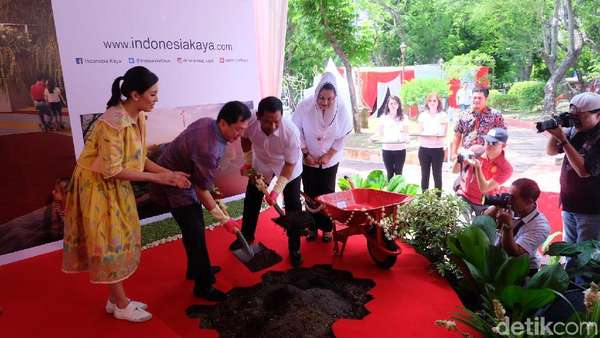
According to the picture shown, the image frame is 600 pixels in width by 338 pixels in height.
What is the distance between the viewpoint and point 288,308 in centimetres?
239

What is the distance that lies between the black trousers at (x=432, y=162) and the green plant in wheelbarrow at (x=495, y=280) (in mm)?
1480

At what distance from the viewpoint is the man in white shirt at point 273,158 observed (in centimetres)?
279

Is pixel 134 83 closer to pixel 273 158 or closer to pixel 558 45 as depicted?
pixel 273 158

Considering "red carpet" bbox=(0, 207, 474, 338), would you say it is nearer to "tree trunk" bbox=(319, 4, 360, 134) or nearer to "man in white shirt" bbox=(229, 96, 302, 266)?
"man in white shirt" bbox=(229, 96, 302, 266)

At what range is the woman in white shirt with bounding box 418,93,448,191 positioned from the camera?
4102mm

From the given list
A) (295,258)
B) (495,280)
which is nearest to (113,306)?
(295,258)

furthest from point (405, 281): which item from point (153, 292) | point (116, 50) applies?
point (116, 50)

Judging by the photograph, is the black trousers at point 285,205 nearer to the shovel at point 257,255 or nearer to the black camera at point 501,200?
the shovel at point 257,255

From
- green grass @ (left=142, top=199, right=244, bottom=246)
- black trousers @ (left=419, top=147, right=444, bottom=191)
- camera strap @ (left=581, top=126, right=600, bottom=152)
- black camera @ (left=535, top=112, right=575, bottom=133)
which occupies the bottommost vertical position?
green grass @ (left=142, top=199, right=244, bottom=246)

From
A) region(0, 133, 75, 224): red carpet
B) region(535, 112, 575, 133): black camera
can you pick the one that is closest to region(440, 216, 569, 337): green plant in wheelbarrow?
region(535, 112, 575, 133): black camera

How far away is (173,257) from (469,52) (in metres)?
3.49

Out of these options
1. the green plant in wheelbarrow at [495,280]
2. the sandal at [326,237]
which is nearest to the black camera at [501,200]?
the green plant in wheelbarrow at [495,280]

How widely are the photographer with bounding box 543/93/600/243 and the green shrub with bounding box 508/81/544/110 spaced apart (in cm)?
118

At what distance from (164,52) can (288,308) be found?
2.76m
